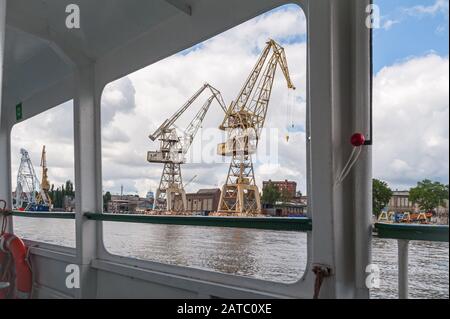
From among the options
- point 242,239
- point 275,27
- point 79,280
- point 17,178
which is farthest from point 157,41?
point 17,178

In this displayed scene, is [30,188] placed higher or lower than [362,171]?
lower

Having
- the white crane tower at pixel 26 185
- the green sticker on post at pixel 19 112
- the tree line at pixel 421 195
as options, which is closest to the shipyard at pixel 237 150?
the tree line at pixel 421 195

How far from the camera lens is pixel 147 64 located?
287cm

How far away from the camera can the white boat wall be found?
68.3 inches

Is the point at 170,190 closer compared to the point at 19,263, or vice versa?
the point at 170,190

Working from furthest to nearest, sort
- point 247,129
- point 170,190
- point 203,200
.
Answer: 1. point 170,190
2. point 203,200
3. point 247,129

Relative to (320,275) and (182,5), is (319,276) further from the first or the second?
(182,5)

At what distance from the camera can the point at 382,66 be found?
5.66 feet

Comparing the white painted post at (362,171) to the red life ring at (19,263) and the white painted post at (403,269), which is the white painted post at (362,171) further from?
the red life ring at (19,263)

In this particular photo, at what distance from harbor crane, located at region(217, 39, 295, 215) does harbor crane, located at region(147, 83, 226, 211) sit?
25cm

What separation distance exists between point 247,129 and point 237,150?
0.45ft

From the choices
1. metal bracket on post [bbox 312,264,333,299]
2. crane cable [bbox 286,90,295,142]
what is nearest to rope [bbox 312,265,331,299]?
metal bracket on post [bbox 312,264,333,299]

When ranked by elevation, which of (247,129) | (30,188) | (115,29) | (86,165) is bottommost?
(30,188)

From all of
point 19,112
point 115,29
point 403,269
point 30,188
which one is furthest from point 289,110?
point 19,112
